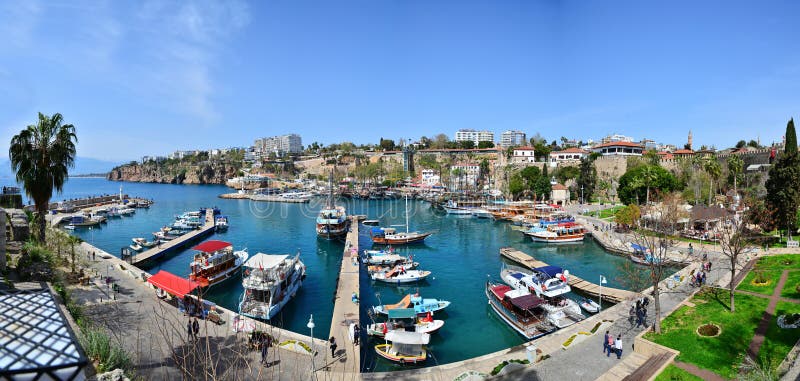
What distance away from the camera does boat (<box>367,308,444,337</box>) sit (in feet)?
57.2

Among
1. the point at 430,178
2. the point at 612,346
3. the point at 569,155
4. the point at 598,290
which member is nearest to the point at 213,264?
the point at 612,346

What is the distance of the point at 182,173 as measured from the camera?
14225 cm

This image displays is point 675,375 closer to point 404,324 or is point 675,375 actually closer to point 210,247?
point 404,324

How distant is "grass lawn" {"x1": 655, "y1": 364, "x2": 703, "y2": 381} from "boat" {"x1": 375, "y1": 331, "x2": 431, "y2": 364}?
8.00m

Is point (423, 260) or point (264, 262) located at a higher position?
point (264, 262)

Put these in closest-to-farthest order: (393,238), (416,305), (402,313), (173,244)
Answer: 1. (402,313)
2. (416,305)
3. (173,244)
4. (393,238)

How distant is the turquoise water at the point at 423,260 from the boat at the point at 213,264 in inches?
32.2

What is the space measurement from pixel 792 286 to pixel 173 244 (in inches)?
1693

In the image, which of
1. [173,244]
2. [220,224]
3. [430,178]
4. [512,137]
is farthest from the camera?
[512,137]

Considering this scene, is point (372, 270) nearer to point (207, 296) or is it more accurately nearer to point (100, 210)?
point (207, 296)

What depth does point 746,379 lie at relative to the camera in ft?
28.7

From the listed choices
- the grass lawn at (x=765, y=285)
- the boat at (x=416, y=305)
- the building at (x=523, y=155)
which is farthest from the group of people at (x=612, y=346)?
the building at (x=523, y=155)

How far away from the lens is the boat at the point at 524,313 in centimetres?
1809

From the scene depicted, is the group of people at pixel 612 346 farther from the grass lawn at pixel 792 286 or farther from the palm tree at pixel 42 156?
the palm tree at pixel 42 156
